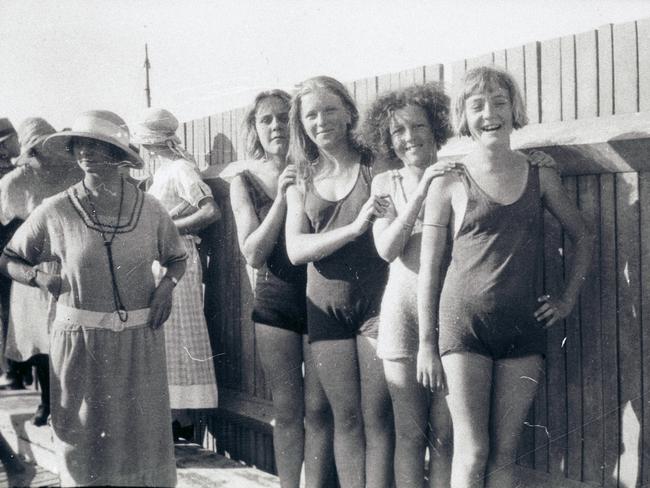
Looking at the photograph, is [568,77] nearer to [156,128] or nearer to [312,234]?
[312,234]

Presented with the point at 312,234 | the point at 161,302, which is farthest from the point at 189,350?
the point at 312,234

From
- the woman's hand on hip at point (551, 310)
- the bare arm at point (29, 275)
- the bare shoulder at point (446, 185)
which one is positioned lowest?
the woman's hand on hip at point (551, 310)

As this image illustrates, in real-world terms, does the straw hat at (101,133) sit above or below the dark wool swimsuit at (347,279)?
above

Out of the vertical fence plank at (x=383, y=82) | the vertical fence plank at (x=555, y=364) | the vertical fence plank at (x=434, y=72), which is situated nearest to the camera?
the vertical fence plank at (x=555, y=364)

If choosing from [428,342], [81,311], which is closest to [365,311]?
[428,342]

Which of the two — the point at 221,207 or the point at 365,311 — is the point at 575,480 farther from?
the point at 221,207

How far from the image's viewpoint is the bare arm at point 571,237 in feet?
9.90

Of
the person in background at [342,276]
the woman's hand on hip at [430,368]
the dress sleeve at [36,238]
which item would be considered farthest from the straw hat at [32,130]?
the woman's hand on hip at [430,368]

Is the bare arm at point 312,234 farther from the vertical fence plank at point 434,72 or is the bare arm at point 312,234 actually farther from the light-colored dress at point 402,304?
the vertical fence plank at point 434,72

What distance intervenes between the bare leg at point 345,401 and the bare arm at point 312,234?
40cm

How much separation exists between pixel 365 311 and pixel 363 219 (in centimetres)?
43

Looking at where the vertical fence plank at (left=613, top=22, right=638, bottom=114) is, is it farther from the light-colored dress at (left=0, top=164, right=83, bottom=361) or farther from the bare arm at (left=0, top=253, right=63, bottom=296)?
the light-colored dress at (left=0, top=164, right=83, bottom=361)

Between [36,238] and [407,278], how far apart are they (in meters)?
1.61

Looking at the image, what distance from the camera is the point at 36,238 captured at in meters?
3.41
